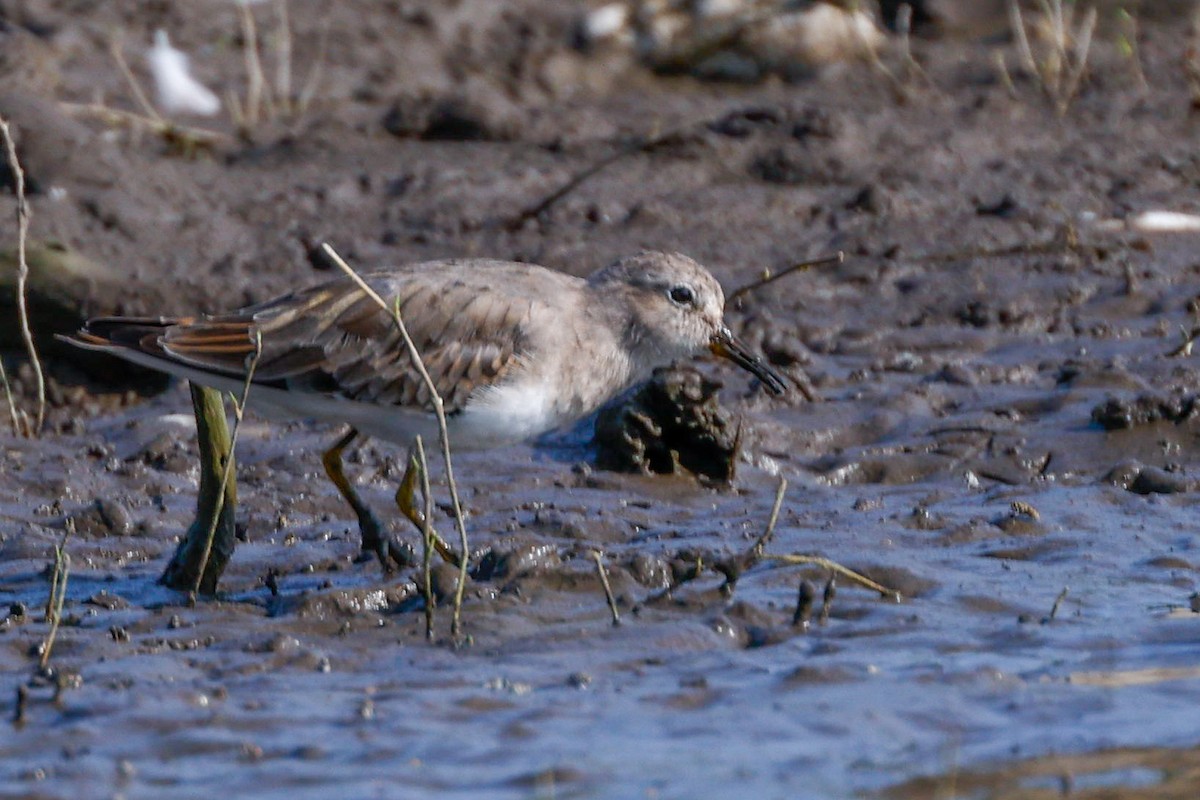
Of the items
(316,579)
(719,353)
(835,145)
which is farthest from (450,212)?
(316,579)

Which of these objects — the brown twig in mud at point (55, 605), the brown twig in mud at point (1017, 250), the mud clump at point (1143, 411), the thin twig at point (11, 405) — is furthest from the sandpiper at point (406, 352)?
the brown twig in mud at point (1017, 250)

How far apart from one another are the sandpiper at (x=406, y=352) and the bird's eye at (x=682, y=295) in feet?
1.09

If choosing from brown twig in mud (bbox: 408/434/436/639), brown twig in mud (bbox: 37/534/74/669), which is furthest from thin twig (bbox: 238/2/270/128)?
brown twig in mud (bbox: 37/534/74/669)

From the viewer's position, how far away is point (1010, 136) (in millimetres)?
10953

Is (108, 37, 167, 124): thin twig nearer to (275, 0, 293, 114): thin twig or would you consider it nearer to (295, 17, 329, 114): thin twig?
(275, 0, 293, 114): thin twig

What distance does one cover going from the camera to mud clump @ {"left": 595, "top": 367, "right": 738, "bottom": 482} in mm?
7543

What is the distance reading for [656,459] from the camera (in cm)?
770

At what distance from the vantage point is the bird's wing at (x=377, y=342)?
6.39m

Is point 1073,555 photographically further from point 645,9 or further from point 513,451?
point 645,9

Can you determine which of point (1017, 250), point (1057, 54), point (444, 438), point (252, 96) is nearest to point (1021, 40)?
point (1057, 54)

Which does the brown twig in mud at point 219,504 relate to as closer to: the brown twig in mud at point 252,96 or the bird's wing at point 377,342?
the bird's wing at point 377,342

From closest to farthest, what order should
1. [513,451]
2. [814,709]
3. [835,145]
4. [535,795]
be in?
[535,795], [814,709], [513,451], [835,145]

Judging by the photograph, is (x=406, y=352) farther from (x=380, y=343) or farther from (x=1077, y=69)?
(x=1077, y=69)

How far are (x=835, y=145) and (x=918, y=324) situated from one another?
1.93 m
